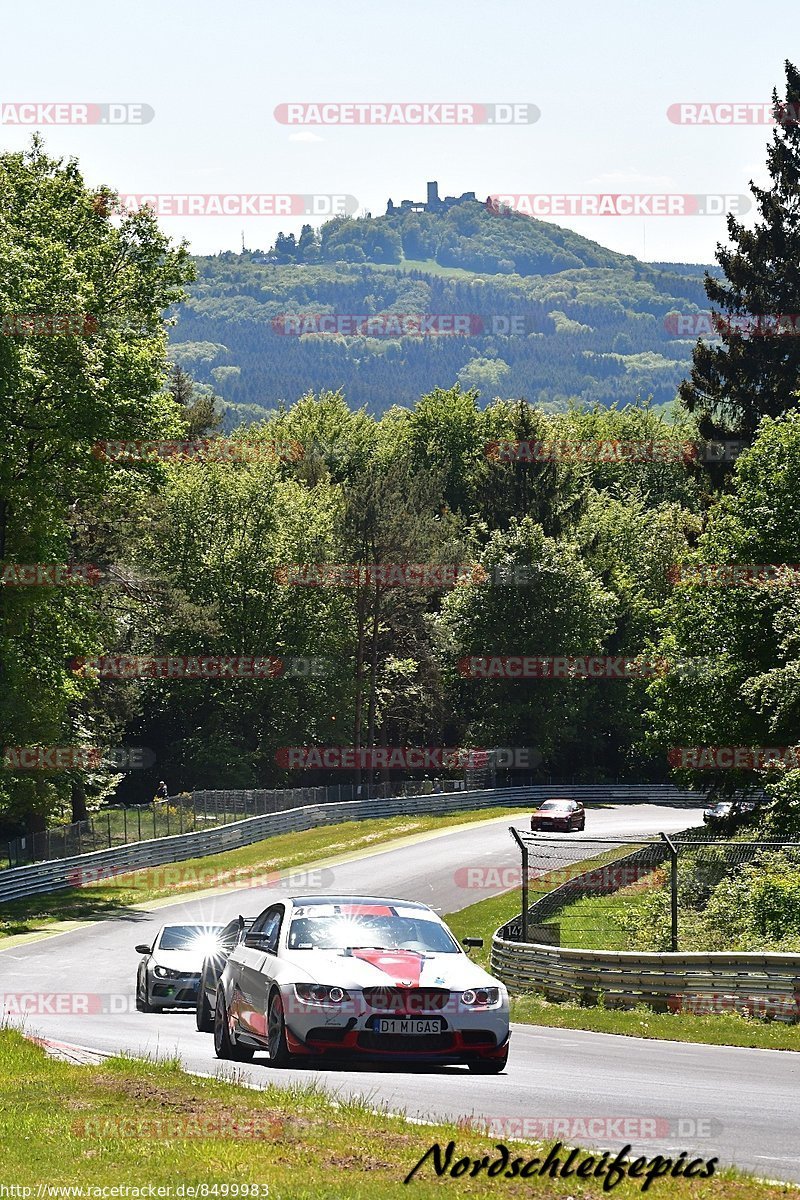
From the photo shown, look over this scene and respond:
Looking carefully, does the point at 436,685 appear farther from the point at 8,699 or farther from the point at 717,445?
the point at 8,699

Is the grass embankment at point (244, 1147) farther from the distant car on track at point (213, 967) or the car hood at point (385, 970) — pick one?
the distant car on track at point (213, 967)

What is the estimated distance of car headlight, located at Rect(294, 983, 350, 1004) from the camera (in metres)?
12.5

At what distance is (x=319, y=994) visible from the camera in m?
12.5

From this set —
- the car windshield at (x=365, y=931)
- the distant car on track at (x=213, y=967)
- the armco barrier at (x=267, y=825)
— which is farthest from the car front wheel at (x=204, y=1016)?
the armco barrier at (x=267, y=825)

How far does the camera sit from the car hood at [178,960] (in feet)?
76.8

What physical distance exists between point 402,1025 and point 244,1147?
313 cm

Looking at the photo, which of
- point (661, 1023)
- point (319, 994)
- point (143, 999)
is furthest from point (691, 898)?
point (319, 994)

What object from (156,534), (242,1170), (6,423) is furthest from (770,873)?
(156,534)

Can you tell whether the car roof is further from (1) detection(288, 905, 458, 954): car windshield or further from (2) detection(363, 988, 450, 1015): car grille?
(2) detection(363, 988, 450, 1015): car grille

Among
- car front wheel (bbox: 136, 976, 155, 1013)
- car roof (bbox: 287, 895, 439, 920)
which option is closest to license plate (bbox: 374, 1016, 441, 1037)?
car roof (bbox: 287, 895, 439, 920)

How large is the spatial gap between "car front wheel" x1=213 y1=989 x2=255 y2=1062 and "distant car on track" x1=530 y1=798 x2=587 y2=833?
1806 inches

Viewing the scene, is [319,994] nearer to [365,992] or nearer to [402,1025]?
[365,992]

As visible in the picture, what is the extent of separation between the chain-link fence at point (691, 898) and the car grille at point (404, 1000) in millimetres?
8144

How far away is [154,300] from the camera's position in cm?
4706
